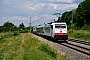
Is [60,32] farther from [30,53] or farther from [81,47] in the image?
[30,53]

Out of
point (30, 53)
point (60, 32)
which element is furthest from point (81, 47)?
point (60, 32)

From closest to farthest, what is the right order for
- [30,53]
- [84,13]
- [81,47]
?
1. [30,53]
2. [81,47]
3. [84,13]

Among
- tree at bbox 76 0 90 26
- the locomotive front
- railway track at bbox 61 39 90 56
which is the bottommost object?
railway track at bbox 61 39 90 56

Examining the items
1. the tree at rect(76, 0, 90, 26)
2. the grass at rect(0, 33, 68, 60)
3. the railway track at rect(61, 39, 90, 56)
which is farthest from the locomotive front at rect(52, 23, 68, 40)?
the tree at rect(76, 0, 90, 26)

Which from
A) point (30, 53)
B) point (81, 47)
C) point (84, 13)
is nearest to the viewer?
point (30, 53)

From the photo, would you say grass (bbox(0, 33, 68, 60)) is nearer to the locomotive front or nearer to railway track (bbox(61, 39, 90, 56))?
railway track (bbox(61, 39, 90, 56))

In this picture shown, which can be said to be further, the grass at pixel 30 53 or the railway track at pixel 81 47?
the railway track at pixel 81 47

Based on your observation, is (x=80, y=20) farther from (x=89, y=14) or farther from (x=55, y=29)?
(x=55, y=29)

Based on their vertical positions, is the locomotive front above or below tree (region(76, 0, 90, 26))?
below

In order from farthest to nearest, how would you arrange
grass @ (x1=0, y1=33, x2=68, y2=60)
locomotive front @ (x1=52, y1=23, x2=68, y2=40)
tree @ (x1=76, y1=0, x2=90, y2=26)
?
tree @ (x1=76, y1=0, x2=90, y2=26), locomotive front @ (x1=52, y1=23, x2=68, y2=40), grass @ (x1=0, y1=33, x2=68, y2=60)

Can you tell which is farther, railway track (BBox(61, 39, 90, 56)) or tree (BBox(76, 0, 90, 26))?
tree (BBox(76, 0, 90, 26))

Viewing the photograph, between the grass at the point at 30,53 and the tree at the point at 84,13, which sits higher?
the tree at the point at 84,13

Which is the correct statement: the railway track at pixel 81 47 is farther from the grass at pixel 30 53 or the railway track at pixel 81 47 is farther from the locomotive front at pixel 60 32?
the locomotive front at pixel 60 32

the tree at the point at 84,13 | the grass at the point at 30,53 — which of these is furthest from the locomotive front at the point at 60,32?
the tree at the point at 84,13
